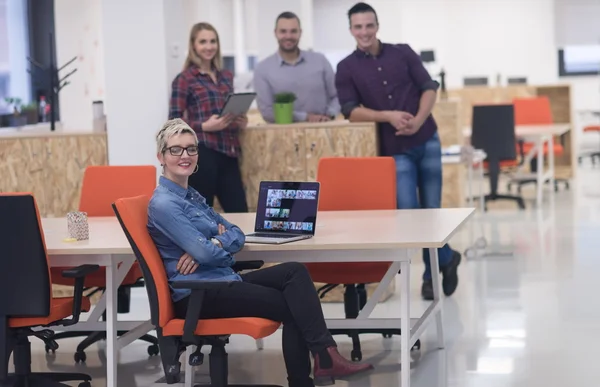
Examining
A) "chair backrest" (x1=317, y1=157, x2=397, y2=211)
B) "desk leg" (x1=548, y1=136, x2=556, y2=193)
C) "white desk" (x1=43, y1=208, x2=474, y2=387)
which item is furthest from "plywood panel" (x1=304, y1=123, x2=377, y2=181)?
"desk leg" (x1=548, y1=136, x2=556, y2=193)

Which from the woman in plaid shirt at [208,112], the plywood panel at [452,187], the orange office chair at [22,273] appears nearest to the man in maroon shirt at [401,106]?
the woman in plaid shirt at [208,112]

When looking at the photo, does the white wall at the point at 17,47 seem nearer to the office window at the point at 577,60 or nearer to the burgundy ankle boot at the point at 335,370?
the burgundy ankle boot at the point at 335,370

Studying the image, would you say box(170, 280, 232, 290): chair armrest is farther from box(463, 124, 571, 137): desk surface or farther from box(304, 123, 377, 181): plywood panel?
box(463, 124, 571, 137): desk surface

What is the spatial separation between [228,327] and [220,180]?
8.71ft

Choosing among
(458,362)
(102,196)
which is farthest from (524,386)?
(102,196)

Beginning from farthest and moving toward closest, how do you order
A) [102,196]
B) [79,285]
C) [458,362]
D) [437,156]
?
[437,156], [102,196], [458,362], [79,285]

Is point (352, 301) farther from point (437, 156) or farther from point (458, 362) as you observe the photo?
point (437, 156)

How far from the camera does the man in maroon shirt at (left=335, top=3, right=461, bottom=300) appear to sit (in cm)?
645

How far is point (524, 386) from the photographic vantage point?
189 inches

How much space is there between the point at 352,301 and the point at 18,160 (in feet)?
8.76

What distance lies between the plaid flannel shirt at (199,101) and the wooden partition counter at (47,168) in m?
0.78

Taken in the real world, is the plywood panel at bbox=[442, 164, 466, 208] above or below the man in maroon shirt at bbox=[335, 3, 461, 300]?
below

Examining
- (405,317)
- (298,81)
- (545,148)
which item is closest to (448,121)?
(545,148)

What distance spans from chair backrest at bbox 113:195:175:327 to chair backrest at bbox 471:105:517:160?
23.2ft
